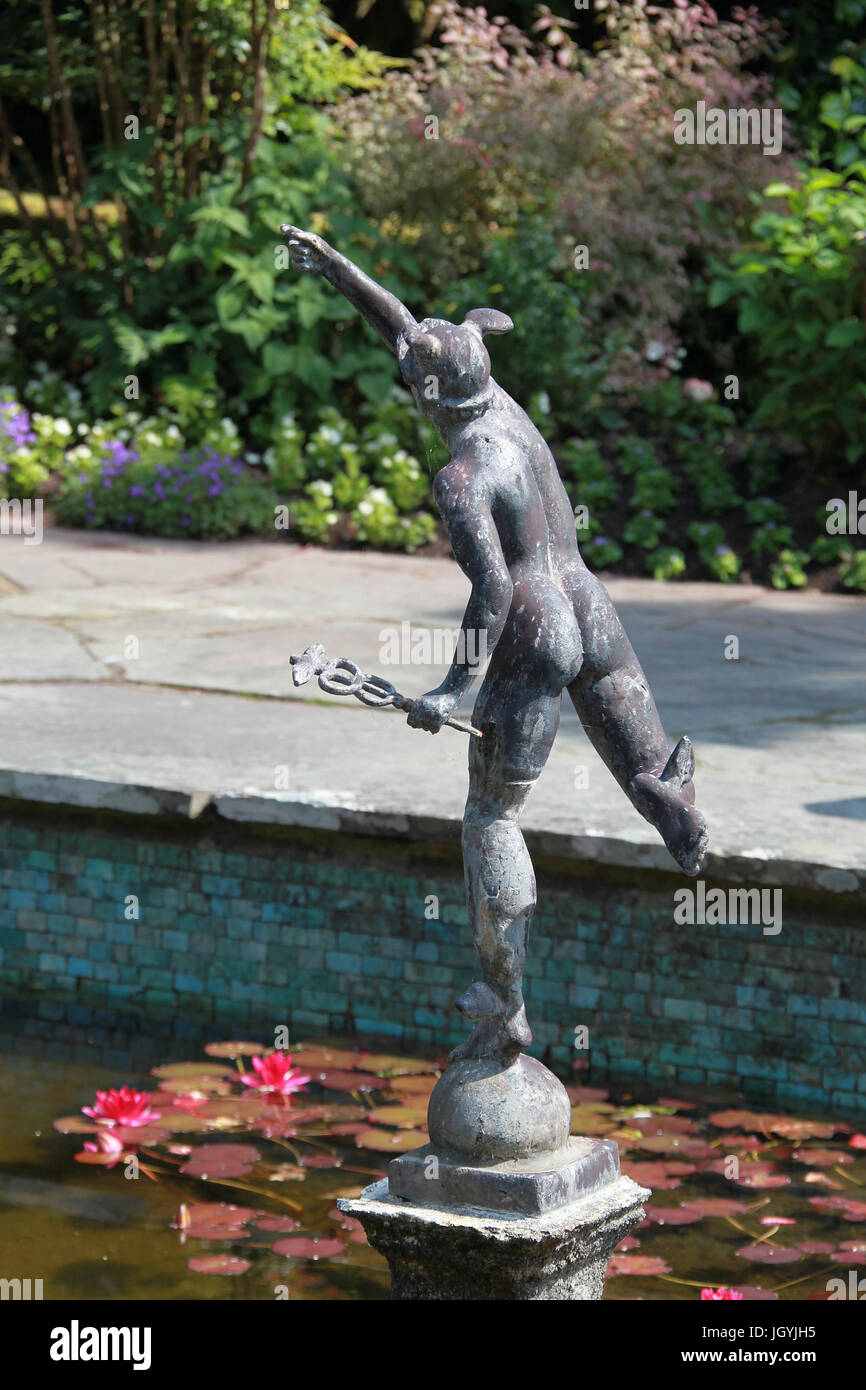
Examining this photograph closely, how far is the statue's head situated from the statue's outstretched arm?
67 mm

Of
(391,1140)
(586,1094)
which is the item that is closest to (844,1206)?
(586,1094)

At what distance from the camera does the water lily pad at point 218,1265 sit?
9.04ft

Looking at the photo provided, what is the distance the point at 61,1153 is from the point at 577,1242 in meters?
1.44

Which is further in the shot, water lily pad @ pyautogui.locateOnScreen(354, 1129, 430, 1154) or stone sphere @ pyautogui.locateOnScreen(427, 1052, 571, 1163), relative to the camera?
water lily pad @ pyautogui.locateOnScreen(354, 1129, 430, 1154)

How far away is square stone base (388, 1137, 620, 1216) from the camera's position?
6.82 ft

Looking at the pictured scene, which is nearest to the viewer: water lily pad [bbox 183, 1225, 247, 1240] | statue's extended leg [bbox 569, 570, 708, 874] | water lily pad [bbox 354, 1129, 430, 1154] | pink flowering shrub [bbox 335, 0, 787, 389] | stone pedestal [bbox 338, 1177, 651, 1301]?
stone pedestal [bbox 338, 1177, 651, 1301]

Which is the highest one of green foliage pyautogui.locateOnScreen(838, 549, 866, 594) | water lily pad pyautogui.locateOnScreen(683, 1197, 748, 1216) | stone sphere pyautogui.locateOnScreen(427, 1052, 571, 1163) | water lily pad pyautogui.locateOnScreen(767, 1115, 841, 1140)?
green foliage pyautogui.locateOnScreen(838, 549, 866, 594)

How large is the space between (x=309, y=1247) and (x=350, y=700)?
95.5 inches

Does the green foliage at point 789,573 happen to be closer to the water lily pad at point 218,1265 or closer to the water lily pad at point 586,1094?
the water lily pad at point 586,1094

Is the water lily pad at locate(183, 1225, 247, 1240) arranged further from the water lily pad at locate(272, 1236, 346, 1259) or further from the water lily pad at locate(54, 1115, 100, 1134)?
the water lily pad at locate(54, 1115, 100, 1134)

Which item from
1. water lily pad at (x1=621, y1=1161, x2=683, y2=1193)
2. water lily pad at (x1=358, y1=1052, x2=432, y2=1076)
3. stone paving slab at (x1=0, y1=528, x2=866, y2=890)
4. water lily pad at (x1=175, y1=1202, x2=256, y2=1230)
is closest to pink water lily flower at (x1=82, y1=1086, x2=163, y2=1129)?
water lily pad at (x1=175, y1=1202, x2=256, y2=1230)

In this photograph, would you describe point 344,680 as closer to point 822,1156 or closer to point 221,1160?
point 221,1160

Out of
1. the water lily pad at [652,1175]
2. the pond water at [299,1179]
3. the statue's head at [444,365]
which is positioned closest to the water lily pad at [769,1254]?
the pond water at [299,1179]

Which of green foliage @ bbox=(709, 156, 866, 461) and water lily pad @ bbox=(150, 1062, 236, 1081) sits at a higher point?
green foliage @ bbox=(709, 156, 866, 461)
